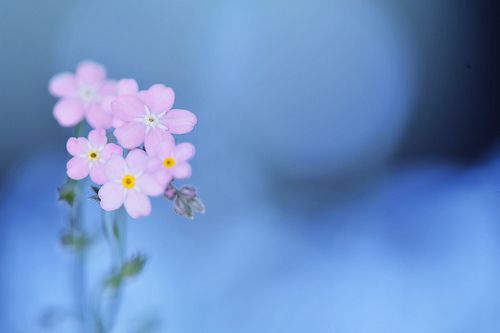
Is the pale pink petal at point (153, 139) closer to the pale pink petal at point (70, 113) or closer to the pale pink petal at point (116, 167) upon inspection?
the pale pink petal at point (116, 167)

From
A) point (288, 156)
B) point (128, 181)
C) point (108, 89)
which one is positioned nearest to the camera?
point (128, 181)

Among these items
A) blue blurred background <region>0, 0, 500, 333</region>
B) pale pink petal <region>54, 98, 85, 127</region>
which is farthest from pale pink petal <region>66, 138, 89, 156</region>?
blue blurred background <region>0, 0, 500, 333</region>

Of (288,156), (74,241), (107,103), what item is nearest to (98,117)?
(107,103)

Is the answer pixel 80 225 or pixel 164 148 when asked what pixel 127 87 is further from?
pixel 80 225

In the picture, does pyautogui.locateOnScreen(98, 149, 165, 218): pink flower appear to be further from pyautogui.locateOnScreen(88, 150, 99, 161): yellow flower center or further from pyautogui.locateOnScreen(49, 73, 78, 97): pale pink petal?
pyautogui.locateOnScreen(49, 73, 78, 97): pale pink petal

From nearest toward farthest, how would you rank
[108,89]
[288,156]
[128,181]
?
[128,181], [108,89], [288,156]

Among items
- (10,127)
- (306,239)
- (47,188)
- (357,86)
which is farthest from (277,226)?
(10,127)

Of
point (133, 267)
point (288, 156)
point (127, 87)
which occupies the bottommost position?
point (133, 267)

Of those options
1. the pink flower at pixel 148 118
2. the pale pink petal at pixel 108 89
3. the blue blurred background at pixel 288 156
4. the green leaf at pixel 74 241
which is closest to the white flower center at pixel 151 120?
the pink flower at pixel 148 118
